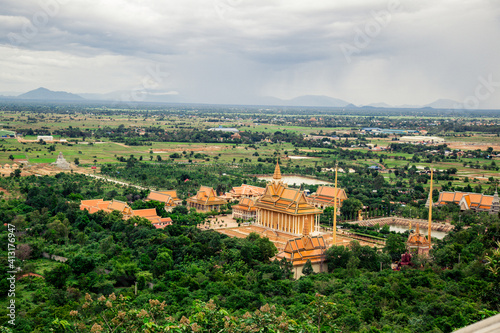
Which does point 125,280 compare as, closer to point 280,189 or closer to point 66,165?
point 280,189

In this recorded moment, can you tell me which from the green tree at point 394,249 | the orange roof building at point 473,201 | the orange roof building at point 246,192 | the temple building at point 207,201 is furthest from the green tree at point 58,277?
the orange roof building at point 473,201

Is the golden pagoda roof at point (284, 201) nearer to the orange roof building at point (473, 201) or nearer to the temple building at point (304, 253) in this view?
the temple building at point (304, 253)

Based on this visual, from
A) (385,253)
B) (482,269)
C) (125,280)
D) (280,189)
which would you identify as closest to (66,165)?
(280,189)

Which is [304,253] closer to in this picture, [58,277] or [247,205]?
[247,205]

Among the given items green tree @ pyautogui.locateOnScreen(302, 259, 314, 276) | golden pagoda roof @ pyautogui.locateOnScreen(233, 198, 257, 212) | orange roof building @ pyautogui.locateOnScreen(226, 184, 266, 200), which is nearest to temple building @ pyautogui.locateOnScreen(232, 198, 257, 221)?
golden pagoda roof @ pyautogui.locateOnScreen(233, 198, 257, 212)

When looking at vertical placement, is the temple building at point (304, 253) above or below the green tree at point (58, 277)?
below

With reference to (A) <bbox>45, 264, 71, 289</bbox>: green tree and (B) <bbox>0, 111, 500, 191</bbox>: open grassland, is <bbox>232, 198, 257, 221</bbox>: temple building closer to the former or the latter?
(A) <bbox>45, 264, 71, 289</bbox>: green tree
